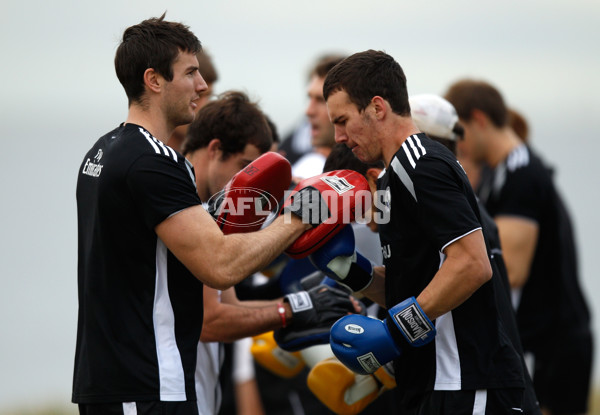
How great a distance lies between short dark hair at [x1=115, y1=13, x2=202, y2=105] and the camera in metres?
3.70

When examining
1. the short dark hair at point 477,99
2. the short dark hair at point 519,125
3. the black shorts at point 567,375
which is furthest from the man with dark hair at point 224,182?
the short dark hair at point 519,125

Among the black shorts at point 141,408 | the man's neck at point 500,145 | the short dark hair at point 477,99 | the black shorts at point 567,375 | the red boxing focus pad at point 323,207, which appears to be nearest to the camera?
the black shorts at point 141,408

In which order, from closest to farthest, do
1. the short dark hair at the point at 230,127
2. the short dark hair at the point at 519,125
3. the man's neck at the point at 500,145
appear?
the short dark hair at the point at 230,127
the man's neck at the point at 500,145
the short dark hair at the point at 519,125

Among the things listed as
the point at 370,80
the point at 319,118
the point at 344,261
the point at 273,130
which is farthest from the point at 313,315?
the point at 319,118

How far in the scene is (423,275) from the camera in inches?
146

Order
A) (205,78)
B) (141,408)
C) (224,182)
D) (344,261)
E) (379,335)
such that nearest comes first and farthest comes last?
(141,408) < (379,335) < (344,261) < (224,182) < (205,78)

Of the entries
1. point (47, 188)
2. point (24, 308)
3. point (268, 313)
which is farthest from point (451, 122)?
point (47, 188)

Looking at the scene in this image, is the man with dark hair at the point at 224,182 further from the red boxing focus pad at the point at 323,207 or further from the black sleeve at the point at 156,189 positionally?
the black sleeve at the point at 156,189

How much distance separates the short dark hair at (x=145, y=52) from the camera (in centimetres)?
370

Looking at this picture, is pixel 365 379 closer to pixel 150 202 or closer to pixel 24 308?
pixel 150 202

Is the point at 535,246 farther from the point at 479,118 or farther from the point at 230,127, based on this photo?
the point at 230,127

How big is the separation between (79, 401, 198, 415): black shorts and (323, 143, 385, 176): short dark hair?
146 centimetres

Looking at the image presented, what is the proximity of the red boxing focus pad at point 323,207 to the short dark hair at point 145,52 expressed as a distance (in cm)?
76

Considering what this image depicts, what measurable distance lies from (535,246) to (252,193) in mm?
3446
